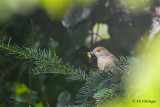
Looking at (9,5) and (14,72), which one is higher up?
(9,5)

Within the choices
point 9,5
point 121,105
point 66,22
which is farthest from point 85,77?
point 66,22

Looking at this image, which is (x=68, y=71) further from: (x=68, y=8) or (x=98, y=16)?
(x=98, y=16)

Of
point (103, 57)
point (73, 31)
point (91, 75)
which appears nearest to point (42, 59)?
point (91, 75)

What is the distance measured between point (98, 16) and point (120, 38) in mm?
163

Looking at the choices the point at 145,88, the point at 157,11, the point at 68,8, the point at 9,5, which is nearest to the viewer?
the point at 145,88

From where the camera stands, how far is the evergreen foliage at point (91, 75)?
60 cm

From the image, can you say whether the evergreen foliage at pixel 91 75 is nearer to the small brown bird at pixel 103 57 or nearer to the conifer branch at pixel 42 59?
the conifer branch at pixel 42 59

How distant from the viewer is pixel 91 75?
0.71 metres

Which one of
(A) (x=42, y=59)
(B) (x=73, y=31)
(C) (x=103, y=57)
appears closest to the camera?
(A) (x=42, y=59)

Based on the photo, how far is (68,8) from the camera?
121 centimetres

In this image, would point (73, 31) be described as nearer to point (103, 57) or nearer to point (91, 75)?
point (103, 57)

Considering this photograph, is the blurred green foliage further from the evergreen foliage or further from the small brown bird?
the evergreen foliage

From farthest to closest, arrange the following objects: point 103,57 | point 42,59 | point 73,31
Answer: point 73,31 < point 103,57 < point 42,59

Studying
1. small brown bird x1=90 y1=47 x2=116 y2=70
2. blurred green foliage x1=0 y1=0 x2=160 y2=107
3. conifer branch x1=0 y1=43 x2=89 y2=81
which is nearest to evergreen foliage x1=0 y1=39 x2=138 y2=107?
conifer branch x1=0 y1=43 x2=89 y2=81
